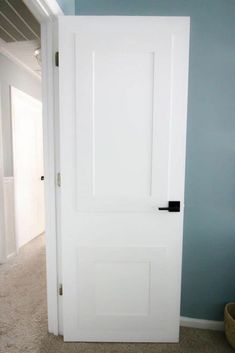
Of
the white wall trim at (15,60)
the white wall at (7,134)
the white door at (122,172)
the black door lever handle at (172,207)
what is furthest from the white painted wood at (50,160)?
the white wall trim at (15,60)

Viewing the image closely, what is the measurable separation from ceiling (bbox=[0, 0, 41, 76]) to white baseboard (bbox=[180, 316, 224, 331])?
287 centimetres

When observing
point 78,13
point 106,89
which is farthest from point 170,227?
point 78,13

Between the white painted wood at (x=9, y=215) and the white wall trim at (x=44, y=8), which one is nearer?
the white wall trim at (x=44, y=8)

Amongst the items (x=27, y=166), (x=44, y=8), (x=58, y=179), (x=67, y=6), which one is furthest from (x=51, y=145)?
(x=27, y=166)

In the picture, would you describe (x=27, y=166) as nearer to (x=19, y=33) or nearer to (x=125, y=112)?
(x=19, y=33)

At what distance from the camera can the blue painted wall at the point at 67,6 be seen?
4.49ft

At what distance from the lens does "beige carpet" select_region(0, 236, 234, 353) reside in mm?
1455

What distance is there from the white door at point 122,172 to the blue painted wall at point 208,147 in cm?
23

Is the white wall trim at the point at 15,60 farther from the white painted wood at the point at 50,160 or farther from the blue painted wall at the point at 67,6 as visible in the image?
the white painted wood at the point at 50,160

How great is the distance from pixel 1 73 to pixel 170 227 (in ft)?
8.62

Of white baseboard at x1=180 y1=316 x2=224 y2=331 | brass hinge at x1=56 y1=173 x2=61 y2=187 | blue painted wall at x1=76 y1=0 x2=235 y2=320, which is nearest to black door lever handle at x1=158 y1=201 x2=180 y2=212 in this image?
blue painted wall at x1=76 y1=0 x2=235 y2=320

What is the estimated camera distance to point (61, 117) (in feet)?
4.40

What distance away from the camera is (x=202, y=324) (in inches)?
65.1

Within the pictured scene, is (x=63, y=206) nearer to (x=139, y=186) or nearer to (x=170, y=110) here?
(x=139, y=186)
